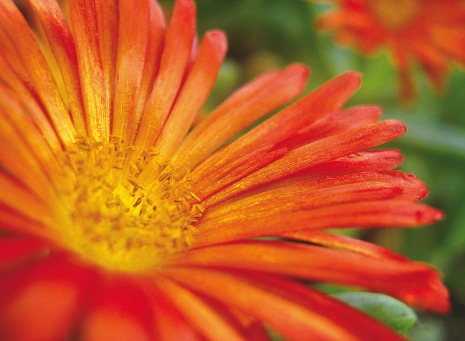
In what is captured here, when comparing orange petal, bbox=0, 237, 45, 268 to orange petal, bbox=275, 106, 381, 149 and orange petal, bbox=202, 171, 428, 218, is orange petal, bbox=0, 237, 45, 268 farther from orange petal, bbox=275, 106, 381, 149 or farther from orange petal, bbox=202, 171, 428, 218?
orange petal, bbox=275, 106, 381, 149

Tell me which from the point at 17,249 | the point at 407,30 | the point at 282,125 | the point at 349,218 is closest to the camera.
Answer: the point at 17,249

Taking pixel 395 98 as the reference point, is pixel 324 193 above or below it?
below

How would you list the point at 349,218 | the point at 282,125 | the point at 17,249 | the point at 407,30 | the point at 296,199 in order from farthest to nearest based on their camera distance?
Result: the point at 407,30
the point at 282,125
the point at 296,199
the point at 349,218
the point at 17,249

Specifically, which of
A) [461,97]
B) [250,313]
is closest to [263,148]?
[250,313]

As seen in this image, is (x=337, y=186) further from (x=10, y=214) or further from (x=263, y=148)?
(x=10, y=214)

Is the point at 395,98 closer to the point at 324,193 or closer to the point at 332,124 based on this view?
the point at 332,124

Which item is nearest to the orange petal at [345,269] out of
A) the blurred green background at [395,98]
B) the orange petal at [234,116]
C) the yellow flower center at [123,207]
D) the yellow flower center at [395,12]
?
the yellow flower center at [123,207]

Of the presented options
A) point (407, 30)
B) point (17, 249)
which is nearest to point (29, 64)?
point (17, 249)

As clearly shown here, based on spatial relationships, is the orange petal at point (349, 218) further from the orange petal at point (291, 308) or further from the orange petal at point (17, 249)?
the orange petal at point (17, 249)
